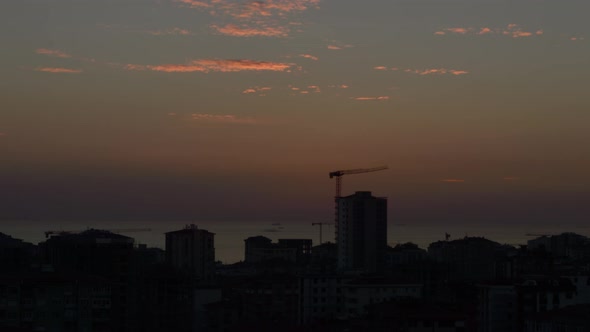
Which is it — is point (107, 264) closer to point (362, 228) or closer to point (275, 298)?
point (275, 298)

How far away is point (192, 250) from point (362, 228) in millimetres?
23136

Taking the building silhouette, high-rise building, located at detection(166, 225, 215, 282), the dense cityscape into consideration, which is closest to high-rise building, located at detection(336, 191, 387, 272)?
high-rise building, located at detection(166, 225, 215, 282)

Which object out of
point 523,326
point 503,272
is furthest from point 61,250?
point 523,326

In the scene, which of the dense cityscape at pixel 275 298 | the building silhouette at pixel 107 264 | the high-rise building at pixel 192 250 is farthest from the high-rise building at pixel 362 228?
the building silhouette at pixel 107 264

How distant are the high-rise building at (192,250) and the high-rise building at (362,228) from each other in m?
16.6

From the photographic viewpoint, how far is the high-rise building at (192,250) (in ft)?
322

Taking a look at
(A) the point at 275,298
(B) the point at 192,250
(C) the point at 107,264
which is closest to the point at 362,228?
(B) the point at 192,250

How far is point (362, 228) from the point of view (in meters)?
115

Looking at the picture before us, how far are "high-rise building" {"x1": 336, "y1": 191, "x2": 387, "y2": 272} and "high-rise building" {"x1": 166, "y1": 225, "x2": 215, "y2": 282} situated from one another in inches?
655

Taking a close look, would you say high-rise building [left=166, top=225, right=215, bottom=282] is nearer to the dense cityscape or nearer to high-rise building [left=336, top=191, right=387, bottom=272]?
the dense cityscape

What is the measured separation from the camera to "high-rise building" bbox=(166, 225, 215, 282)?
98.0 m

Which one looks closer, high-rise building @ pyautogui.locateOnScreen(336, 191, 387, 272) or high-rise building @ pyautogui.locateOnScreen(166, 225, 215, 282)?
high-rise building @ pyautogui.locateOnScreen(166, 225, 215, 282)

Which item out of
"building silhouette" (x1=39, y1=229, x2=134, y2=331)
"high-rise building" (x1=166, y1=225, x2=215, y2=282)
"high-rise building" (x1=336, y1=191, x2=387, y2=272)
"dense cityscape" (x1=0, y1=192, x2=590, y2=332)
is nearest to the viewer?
"dense cityscape" (x1=0, y1=192, x2=590, y2=332)

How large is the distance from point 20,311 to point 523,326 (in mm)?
20179
